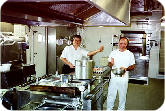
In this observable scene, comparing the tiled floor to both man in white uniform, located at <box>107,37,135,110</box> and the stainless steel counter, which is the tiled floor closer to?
man in white uniform, located at <box>107,37,135,110</box>

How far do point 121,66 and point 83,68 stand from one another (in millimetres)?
1741

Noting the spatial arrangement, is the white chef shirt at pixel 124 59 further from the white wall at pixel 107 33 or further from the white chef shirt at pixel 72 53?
the white wall at pixel 107 33

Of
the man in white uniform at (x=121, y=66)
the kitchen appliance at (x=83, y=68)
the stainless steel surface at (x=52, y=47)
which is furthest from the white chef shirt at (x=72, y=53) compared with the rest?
the stainless steel surface at (x=52, y=47)

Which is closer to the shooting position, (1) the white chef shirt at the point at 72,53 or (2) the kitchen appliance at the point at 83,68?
(2) the kitchen appliance at the point at 83,68

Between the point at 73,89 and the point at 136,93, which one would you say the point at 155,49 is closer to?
the point at 136,93

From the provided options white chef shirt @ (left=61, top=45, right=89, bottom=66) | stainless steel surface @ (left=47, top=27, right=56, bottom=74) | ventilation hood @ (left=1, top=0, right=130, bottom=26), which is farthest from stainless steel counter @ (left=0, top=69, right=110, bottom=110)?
stainless steel surface @ (left=47, top=27, right=56, bottom=74)

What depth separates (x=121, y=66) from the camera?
3.85 meters

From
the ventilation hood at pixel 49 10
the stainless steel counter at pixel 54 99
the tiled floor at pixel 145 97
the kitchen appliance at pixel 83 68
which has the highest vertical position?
the ventilation hood at pixel 49 10

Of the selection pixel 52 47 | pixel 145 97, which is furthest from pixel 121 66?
pixel 52 47

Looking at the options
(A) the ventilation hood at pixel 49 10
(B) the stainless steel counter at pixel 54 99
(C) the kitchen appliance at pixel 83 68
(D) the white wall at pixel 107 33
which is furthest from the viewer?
(D) the white wall at pixel 107 33

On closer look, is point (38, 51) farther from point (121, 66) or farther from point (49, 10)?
point (49, 10)

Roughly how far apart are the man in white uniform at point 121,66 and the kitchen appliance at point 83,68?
156cm

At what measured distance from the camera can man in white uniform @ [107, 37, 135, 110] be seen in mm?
3744

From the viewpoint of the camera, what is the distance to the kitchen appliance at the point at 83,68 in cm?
228
